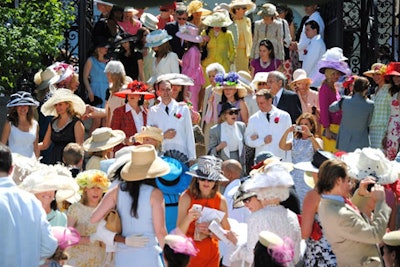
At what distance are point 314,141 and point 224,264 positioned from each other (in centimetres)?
301

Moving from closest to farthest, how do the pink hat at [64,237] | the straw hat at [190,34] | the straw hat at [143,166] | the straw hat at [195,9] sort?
the pink hat at [64,237]
the straw hat at [143,166]
the straw hat at [190,34]
the straw hat at [195,9]

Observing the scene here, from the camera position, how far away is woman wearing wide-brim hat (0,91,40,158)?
13406 millimetres

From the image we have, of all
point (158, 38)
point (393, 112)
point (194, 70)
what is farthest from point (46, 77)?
point (393, 112)

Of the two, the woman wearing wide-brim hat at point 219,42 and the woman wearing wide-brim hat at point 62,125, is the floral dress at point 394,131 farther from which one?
the woman wearing wide-brim hat at point 62,125

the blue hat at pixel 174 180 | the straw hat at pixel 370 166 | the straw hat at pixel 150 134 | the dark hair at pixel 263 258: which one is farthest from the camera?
the straw hat at pixel 150 134

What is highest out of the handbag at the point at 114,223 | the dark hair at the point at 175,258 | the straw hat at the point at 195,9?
the straw hat at the point at 195,9

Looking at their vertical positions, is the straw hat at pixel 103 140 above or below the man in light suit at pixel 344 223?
below

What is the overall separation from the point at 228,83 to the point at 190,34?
261cm

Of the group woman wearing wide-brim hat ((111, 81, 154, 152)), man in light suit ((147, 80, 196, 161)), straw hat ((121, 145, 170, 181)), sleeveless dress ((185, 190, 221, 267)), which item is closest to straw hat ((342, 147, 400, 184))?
sleeveless dress ((185, 190, 221, 267))

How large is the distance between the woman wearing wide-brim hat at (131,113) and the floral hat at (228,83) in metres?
0.89

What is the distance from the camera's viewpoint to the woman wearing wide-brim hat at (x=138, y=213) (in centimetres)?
901

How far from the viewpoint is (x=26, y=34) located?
50.3ft

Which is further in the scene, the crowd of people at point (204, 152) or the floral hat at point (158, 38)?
the floral hat at point (158, 38)

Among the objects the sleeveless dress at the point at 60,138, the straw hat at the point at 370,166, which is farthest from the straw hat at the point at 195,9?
the straw hat at the point at 370,166
